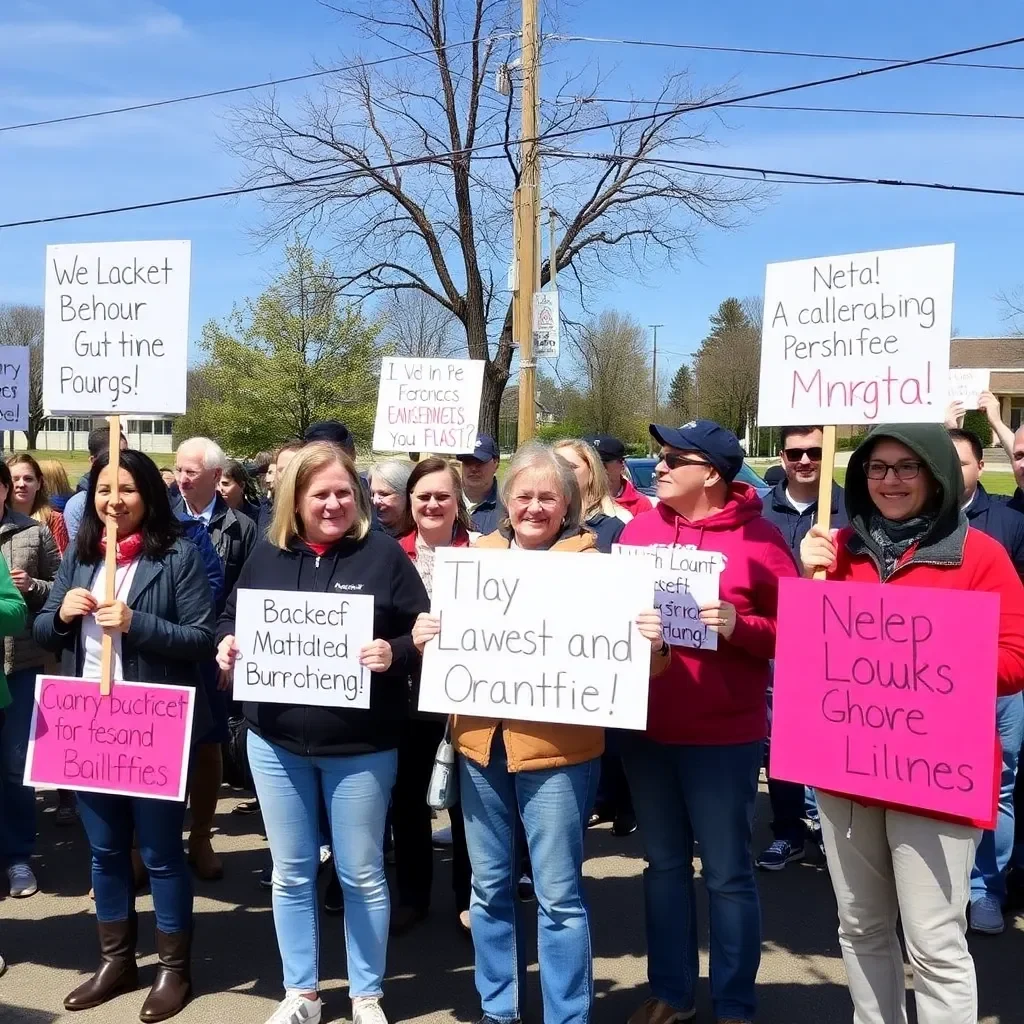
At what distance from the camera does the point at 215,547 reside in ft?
17.9

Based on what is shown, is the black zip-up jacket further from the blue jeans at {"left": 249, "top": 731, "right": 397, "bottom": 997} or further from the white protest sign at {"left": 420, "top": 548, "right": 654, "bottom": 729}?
the white protest sign at {"left": 420, "top": 548, "right": 654, "bottom": 729}

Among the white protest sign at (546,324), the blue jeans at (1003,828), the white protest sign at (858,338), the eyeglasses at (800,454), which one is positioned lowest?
the blue jeans at (1003,828)

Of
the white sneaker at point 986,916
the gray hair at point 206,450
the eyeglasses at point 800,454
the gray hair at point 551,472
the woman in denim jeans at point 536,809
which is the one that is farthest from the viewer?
the gray hair at point 206,450

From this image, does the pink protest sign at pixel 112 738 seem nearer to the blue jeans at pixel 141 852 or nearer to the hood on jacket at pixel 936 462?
the blue jeans at pixel 141 852

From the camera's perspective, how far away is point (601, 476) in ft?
17.1

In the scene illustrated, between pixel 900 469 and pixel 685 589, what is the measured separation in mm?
752

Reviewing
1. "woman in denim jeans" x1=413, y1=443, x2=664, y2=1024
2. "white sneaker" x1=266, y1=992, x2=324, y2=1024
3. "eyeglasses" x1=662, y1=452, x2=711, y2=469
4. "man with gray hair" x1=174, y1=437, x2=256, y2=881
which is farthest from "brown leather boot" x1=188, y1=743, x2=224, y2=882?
"eyeglasses" x1=662, y1=452, x2=711, y2=469

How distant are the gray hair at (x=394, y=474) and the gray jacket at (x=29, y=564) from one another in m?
1.63

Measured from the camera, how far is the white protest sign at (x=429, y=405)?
6.89 m

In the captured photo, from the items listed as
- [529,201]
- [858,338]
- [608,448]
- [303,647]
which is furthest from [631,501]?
[529,201]

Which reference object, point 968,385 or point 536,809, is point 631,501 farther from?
point 536,809

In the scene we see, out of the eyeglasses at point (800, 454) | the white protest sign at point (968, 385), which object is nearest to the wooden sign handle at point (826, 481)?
the eyeglasses at point (800, 454)

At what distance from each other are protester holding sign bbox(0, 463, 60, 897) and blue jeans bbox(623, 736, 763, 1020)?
302 cm

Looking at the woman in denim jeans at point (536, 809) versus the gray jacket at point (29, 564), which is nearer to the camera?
the woman in denim jeans at point (536, 809)
